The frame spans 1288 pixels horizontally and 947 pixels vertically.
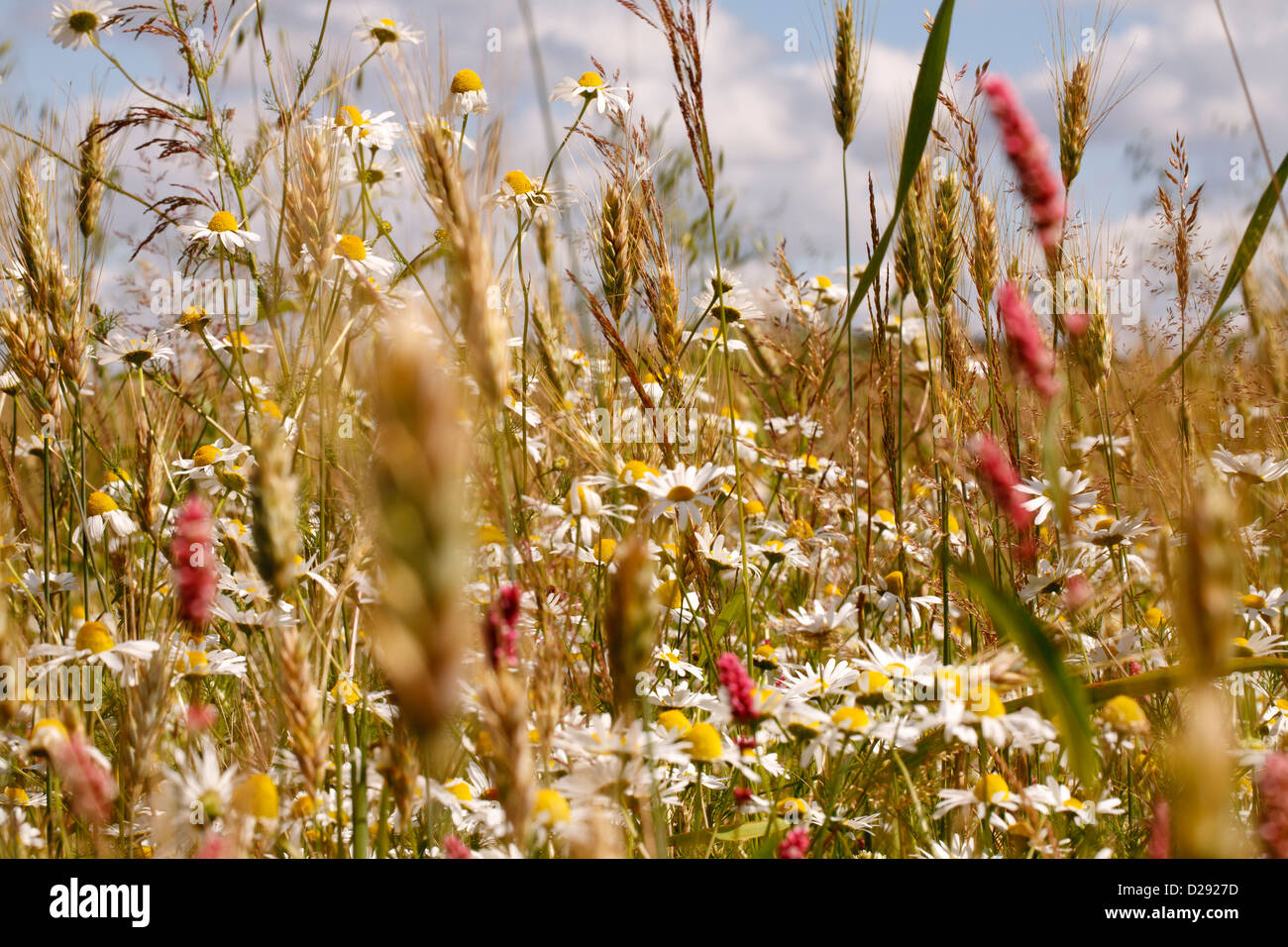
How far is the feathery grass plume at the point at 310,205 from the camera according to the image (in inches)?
52.4

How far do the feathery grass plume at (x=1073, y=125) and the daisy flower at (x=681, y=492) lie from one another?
0.83 meters

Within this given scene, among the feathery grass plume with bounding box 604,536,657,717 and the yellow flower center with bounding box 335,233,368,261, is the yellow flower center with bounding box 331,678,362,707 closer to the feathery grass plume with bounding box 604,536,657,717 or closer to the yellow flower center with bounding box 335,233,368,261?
the feathery grass plume with bounding box 604,536,657,717

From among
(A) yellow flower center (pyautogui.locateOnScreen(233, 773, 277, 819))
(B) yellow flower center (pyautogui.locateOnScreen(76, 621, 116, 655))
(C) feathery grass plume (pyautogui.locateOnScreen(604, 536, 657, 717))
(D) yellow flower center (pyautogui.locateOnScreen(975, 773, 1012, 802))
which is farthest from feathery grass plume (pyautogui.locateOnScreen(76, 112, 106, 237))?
(D) yellow flower center (pyautogui.locateOnScreen(975, 773, 1012, 802))

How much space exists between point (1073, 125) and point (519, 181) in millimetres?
1108

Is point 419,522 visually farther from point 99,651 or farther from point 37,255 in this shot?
point 37,255

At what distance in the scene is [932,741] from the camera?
3.13 feet

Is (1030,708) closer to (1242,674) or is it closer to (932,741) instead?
(932,741)

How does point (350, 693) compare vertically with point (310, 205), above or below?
below

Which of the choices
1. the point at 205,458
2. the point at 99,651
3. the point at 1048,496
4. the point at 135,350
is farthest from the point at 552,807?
the point at 135,350

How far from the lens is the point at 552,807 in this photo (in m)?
0.68

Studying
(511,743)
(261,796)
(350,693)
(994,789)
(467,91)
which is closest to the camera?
(511,743)

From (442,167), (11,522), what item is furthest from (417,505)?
(11,522)

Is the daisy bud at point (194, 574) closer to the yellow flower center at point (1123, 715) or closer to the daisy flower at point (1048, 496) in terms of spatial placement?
the yellow flower center at point (1123, 715)

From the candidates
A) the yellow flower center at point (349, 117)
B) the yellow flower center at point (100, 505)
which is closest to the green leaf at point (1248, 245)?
the yellow flower center at point (349, 117)
